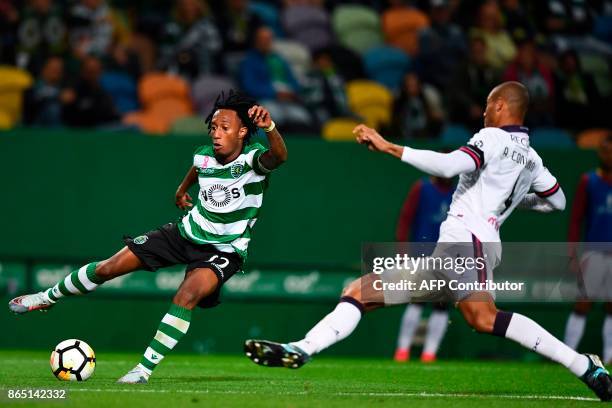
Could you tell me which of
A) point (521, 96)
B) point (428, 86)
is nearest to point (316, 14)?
point (428, 86)

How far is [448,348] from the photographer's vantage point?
1419cm

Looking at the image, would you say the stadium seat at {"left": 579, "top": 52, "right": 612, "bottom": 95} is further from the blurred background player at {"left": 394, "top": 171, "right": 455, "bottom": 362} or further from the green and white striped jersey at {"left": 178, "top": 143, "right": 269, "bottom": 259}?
the green and white striped jersey at {"left": 178, "top": 143, "right": 269, "bottom": 259}

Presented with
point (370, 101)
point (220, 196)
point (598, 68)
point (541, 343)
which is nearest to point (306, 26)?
point (370, 101)

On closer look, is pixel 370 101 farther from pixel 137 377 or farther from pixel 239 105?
pixel 137 377

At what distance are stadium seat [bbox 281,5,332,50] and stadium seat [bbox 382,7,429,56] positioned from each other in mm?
900

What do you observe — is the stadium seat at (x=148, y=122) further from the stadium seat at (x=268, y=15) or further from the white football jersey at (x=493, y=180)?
the white football jersey at (x=493, y=180)

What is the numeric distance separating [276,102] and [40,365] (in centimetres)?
559

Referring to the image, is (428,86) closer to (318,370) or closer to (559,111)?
(559,111)

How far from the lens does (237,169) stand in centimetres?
866

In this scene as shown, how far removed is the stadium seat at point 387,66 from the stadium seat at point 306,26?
69cm

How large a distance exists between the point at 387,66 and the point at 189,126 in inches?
139

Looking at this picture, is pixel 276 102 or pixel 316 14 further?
pixel 316 14

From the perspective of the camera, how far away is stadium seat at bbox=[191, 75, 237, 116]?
14695mm

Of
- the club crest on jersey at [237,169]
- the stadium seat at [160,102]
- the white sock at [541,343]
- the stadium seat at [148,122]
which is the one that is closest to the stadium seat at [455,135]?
the stadium seat at [160,102]
